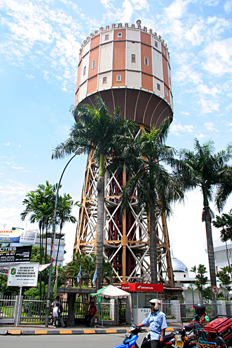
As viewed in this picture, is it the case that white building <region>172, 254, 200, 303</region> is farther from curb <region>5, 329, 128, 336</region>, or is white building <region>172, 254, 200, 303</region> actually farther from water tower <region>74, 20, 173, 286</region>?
curb <region>5, 329, 128, 336</region>

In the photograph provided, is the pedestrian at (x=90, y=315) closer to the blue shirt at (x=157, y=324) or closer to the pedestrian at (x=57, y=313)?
the pedestrian at (x=57, y=313)

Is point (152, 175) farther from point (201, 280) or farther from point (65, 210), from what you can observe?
point (201, 280)

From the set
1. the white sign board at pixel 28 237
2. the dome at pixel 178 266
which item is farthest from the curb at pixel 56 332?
the white sign board at pixel 28 237

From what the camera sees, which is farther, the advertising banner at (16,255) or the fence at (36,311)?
the advertising banner at (16,255)

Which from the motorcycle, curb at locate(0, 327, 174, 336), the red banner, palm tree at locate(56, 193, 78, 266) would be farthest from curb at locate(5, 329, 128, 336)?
palm tree at locate(56, 193, 78, 266)

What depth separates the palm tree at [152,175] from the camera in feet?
72.8

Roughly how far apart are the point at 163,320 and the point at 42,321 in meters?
13.8

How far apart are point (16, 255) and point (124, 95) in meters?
19.2

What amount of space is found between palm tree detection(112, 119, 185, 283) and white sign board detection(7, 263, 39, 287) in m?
7.44

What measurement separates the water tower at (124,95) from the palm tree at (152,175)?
7.26 meters

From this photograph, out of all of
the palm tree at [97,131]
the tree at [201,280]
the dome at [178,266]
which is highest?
the palm tree at [97,131]

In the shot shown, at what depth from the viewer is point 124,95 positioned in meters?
32.0

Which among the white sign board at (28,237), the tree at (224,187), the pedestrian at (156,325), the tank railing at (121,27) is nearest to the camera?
the pedestrian at (156,325)

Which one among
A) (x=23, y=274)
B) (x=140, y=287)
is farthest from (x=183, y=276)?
(x=23, y=274)
